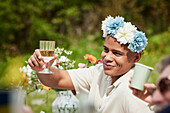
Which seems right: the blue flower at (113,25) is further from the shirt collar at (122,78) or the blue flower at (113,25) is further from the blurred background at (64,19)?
the blurred background at (64,19)

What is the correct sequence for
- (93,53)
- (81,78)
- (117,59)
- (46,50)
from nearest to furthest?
(46,50) → (117,59) → (81,78) → (93,53)

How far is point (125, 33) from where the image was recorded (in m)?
2.01

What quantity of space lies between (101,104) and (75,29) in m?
7.07

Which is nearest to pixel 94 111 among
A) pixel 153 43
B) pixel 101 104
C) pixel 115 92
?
pixel 101 104

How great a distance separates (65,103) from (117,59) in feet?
2.50

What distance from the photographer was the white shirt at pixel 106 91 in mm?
1742

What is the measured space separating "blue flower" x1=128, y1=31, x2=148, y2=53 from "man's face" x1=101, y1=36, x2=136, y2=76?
0.19 feet

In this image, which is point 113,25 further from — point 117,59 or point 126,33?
point 117,59

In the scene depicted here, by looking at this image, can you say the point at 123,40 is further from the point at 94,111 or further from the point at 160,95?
the point at 160,95

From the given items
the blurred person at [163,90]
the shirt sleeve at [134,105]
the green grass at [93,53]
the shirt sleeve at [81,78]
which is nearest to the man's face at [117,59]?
the shirt sleeve at [134,105]

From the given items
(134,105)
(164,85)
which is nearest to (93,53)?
(134,105)

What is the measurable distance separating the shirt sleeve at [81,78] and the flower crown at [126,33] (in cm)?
41

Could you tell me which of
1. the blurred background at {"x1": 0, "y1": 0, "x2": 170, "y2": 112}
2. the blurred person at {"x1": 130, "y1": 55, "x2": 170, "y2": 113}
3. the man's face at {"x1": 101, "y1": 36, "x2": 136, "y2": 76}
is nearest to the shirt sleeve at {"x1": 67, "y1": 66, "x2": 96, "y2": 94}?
the man's face at {"x1": 101, "y1": 36, "x2": 136, "y2": 76}

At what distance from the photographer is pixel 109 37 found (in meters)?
2.05
